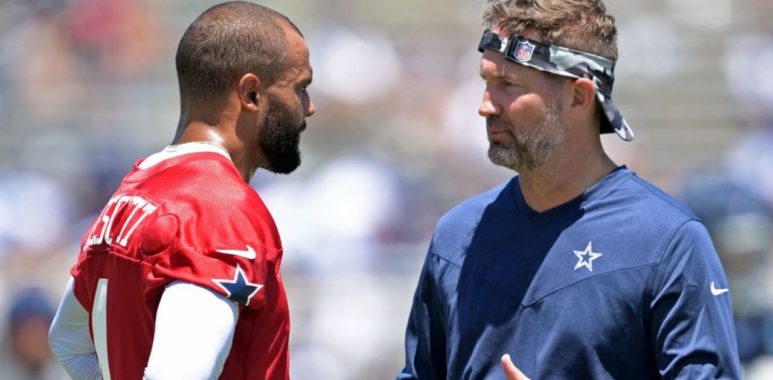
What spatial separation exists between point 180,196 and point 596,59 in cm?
113

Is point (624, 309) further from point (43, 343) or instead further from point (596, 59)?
point (43, 343)

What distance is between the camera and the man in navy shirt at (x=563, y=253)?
277 cm

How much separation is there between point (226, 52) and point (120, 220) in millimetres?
503

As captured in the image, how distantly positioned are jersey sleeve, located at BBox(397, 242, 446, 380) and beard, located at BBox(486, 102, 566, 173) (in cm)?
39

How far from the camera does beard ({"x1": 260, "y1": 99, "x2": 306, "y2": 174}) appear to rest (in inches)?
119

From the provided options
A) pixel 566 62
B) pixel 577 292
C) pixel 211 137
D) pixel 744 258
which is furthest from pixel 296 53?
pixel 744 258

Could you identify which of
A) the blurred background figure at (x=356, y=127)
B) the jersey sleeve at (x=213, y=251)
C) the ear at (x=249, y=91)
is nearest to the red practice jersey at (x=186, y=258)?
the jersey sleeve at (x=213, y=251)

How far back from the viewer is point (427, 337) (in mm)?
3197

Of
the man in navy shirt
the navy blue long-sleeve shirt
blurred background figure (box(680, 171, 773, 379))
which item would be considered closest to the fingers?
the man in navy shirt

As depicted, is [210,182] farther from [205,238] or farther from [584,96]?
[584,96]

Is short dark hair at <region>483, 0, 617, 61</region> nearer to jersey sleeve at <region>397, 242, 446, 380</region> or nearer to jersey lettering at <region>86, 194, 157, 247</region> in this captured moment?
jersey sleeve at <region>397, 242, 446, 380</region>

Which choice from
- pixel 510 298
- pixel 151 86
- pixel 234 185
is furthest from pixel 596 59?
pixel 151 86

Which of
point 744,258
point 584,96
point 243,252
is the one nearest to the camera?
point 243,252

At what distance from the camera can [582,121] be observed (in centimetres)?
304
